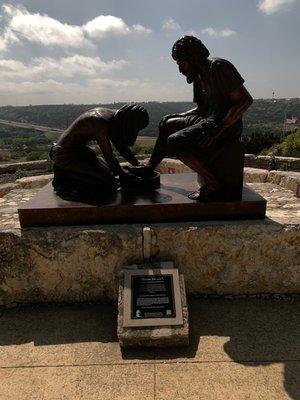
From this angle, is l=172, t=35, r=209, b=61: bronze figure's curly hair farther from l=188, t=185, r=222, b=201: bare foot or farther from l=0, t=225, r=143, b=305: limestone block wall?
l=0, t=225, r=143, b=305: limestone block wall

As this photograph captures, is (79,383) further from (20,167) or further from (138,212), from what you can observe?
(20,167)

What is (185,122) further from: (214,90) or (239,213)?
(239,213)

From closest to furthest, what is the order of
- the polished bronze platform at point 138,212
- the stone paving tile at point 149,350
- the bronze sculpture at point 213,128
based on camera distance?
the stone paving tile at point 149,350, the bronze sculpture at point 213,128, the polished bronze platform at point 138,212

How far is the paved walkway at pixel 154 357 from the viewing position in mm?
2598

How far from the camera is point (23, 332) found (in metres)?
3.30

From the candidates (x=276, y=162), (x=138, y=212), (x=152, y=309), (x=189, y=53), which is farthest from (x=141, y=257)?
(x=276, y=162)

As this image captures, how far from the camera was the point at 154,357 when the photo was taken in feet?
9.65

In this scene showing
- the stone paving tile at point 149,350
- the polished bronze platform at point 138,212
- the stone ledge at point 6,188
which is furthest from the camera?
the stone ledge at point 6,188

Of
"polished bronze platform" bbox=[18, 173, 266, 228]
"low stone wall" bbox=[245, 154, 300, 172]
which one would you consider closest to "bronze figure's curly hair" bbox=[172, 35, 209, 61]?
"polished bronze platform" bbox=[18, 173, 266, 228]

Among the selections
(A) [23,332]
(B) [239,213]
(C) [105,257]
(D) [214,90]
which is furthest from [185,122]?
(A) [23,332]

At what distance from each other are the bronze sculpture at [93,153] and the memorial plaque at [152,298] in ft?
3.61

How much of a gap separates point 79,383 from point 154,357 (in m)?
0.62

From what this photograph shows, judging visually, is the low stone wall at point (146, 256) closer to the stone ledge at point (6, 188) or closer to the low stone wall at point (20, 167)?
the stone ledge at point (6, 188)

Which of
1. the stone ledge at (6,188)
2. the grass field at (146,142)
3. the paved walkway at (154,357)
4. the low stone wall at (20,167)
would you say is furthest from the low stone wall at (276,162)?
the grass field at (146,142)
